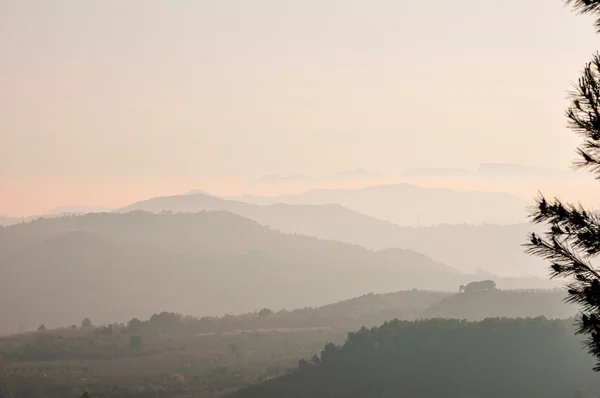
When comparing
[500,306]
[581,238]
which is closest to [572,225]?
[581,238]

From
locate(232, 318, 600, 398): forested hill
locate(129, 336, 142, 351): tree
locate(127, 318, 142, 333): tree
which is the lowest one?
locate(232, 318, 600, 398): forested hill

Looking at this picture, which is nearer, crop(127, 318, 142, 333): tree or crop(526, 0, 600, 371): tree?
crop(526, 0, 600, 371): tree

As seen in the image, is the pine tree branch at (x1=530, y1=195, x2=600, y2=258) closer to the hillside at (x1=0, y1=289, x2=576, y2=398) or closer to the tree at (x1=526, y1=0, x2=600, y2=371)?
the tree at (x1=526, y1=0, x2=600, y2=371)

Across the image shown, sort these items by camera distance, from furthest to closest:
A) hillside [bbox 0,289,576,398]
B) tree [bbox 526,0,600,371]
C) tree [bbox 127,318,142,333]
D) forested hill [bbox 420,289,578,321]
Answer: tree [bbox 127,318,142,333] → forested hill [bbox 420,289,578,321] → hillside [bbox 0,289,576,398] → tree [bbox 526,0,600,371]

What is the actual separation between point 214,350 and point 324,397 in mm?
52203

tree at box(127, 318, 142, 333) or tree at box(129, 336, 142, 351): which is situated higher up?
tree at box(127, 318, 142, 333)

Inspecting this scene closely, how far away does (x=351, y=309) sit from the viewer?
191125 millimetres

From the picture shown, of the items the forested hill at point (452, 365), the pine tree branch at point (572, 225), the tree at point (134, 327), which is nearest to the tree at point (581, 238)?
the pine tree branch at point (572, 225)

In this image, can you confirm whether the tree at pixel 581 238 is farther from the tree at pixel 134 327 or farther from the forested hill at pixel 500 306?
the tree at pixel 134 327

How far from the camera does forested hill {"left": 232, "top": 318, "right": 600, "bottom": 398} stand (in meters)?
99.2

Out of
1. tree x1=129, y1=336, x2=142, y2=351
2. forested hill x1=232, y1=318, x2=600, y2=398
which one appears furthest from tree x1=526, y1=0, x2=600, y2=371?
tree x1=129, y1=336, x2=142, y2=351

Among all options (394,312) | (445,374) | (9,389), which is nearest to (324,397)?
(445,374)

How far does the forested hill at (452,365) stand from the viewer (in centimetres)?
9919

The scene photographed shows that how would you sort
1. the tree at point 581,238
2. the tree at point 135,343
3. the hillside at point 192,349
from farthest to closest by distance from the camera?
1. the tree at point 135,343
2. the hillside at point 192,349
3. the tree at point 581,238
